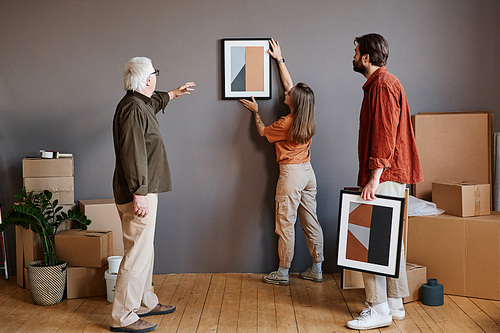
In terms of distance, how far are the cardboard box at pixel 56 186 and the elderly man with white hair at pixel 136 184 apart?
2.83 feet

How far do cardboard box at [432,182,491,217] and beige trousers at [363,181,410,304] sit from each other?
67 centimetres

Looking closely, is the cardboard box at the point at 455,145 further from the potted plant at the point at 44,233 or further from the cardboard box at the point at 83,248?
the potted plant at the point at 44,233

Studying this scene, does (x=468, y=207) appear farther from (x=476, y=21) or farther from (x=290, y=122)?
(x=476, y=21)

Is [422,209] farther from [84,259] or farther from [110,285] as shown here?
[84,259]

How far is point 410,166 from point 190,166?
1.65m

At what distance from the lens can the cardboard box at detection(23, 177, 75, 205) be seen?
283cm

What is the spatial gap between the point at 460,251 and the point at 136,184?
209 cm

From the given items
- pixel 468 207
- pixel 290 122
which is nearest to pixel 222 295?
pixel 290 122

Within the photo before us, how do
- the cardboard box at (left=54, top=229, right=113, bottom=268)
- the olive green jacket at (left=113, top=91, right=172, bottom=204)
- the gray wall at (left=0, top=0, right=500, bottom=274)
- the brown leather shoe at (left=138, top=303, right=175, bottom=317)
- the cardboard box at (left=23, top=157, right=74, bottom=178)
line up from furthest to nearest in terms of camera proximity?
the gray wall at (left=0, top=0, right=500, bottom=274) → the cardboard box at (left=23, top=157, right=74, bottom=178) → the cardboard box at (left=54, top=229, right=113, bottom=268) → the brown leather shoe at (left=138, top=303, right=175, bottom=317) → the olive green jacket at (left=113, top=91, right=172, bottom=204)

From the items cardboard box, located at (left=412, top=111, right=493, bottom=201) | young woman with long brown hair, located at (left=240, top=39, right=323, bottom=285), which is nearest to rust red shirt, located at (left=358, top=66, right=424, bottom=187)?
young woman with long brown hair, located at (left=240, top=39, right=323, bottom=285)

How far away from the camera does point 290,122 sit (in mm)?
2912

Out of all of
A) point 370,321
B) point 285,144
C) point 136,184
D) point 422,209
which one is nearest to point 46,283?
point 136,184

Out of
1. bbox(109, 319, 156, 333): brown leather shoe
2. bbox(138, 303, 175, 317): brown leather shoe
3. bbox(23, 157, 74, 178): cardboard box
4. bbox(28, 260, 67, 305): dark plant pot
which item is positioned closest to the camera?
bbox(109, 319, 156, 333): brown leather shoe

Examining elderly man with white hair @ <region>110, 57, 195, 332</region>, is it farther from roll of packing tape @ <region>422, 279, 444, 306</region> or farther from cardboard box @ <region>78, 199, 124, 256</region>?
roll of packing tape @ <region>422, 279, 444, 306</region>
